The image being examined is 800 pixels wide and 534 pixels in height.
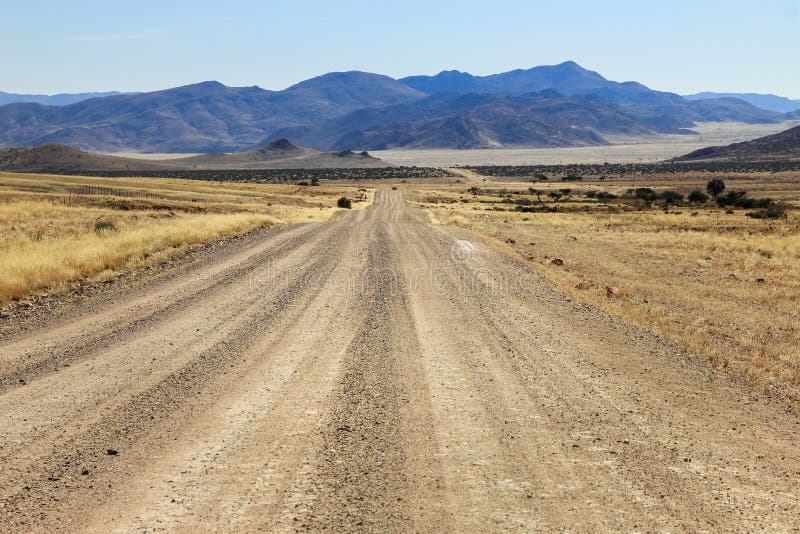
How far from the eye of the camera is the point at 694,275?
20.3m

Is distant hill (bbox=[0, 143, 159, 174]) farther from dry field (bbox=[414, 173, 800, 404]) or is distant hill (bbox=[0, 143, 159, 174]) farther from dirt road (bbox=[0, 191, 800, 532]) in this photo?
dirt road (bbox=[0, 191, 800, 532])

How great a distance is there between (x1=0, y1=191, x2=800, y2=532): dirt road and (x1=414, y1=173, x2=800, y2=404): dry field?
139 centimetres

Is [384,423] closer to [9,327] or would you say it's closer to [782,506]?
[782,506]

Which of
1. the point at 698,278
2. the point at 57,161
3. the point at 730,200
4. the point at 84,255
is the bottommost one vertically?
the point at 698,278

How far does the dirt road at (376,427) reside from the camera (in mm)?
5102

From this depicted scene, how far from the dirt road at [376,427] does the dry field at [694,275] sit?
1.39 meters

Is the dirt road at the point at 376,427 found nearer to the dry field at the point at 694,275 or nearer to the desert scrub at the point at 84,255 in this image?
the dry field at the point at 694,275

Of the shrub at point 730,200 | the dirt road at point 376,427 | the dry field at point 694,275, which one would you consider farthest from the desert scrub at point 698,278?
the shrub at point 730,200

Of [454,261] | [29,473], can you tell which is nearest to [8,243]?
[454,261]

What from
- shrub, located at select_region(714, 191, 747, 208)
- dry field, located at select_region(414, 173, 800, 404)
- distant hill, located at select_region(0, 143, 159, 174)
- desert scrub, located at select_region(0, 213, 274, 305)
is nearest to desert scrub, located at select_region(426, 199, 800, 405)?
dry field, located at select_region(414, 173, 800, 404)

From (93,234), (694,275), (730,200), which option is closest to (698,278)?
(694,275)

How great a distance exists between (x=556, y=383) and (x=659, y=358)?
243 cm

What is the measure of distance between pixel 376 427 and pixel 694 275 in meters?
16.8

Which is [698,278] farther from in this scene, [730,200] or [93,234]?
[730,200]
